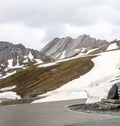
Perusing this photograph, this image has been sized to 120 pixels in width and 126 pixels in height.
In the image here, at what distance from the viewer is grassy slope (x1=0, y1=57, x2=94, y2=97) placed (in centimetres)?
11533

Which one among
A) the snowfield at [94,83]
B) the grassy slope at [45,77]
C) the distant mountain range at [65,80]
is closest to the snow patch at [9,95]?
the distant mountain range at [65,80]

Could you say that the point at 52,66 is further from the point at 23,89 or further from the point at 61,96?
the point at 61,96

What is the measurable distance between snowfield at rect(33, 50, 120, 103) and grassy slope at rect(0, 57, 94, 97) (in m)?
4.33

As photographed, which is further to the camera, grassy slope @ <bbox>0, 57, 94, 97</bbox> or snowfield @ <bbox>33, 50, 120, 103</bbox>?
grassy slope @ <bbox>0, 57, 94, 97</bbox>

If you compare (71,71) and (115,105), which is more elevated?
(71,71)

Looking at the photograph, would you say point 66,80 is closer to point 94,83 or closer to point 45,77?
point 94,83

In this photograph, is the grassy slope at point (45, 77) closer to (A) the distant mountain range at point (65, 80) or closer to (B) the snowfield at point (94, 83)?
(A) the distant mountain range at point (65, 80)

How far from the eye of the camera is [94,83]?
334ft

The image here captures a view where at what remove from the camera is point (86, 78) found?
111 m

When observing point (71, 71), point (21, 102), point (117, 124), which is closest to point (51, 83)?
point (71, 71)

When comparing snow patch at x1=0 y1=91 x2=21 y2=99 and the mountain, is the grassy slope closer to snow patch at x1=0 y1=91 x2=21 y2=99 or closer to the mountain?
the mountain

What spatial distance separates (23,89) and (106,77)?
33.3m

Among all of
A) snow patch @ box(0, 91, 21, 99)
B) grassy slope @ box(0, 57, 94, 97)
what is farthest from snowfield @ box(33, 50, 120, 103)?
snow patch @ box(0, 91, 21, 99)

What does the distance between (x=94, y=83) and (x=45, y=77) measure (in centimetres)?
3225
